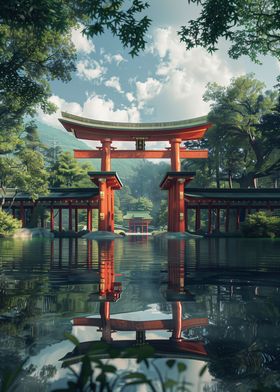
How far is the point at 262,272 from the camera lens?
7859 mm

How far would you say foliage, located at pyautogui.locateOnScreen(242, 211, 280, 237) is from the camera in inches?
985

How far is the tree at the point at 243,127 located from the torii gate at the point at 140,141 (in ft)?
30.2

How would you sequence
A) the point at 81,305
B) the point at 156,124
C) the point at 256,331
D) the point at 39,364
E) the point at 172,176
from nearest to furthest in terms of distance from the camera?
the point at 39,364, the point at 256,331, the point at 81,305, the point at 172,176, the point at 156,124

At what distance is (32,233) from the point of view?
100 ft

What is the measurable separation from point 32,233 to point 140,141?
44.2 ft

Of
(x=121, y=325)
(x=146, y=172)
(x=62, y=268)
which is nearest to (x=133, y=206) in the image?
(x=146, y=172)

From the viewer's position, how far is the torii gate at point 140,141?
26.4 m

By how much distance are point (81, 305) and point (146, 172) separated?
104 meters

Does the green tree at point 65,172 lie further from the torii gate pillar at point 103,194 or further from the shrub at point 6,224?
the shrub at point 6,224

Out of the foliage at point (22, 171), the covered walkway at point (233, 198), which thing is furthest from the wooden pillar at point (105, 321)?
the covered walkway at point (233, 198)

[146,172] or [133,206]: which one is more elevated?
[146,172]

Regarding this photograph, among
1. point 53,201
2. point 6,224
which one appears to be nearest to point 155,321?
point 6,224

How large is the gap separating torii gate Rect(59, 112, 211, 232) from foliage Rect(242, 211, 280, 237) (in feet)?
17.9

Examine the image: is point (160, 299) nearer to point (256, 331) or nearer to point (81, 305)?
point (81, 305)
